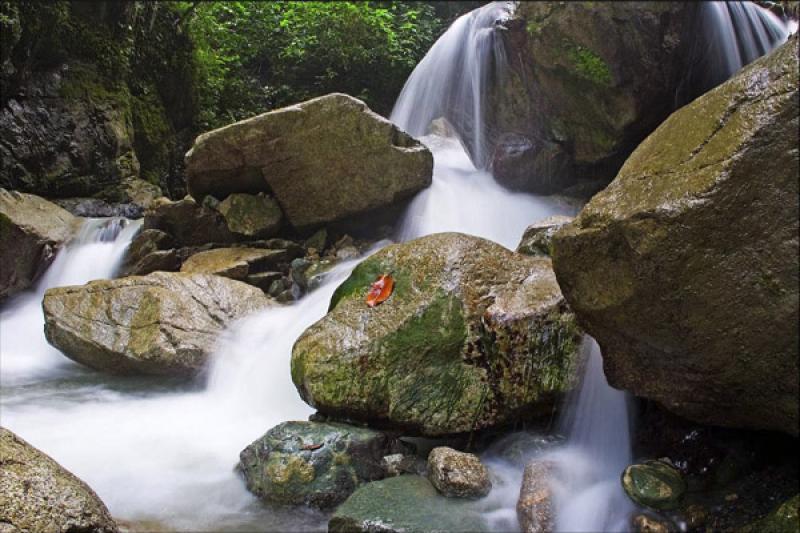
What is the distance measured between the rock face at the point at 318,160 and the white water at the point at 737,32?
431 centimetres

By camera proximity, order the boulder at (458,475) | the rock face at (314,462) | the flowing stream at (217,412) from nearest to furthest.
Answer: the boulder at (458,475) < the flowing stream at (217,412) < the rock face at (314,462)

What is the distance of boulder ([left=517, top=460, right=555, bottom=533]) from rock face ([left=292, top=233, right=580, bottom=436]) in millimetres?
612

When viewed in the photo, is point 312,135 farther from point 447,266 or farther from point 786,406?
point 786,406

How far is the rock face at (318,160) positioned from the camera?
27.0ft

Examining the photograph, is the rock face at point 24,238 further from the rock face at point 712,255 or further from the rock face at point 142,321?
the rock face at point 712,255

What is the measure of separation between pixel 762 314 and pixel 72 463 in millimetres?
4475

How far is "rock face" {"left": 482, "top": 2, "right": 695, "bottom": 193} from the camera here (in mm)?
7965

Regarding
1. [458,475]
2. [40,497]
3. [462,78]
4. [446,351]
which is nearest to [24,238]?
[40,497]

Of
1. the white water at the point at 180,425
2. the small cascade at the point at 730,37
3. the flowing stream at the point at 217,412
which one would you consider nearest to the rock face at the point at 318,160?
the flowing stream at the point at 217,412

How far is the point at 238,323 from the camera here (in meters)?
6.61

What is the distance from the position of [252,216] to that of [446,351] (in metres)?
5.56

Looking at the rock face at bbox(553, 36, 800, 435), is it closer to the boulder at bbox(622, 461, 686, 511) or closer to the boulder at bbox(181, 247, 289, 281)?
the boulder at bbox(622, 461, 686, 511)

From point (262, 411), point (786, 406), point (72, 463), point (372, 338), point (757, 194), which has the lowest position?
point (262, 411)

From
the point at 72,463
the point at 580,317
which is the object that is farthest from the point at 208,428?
the point at 580,317
